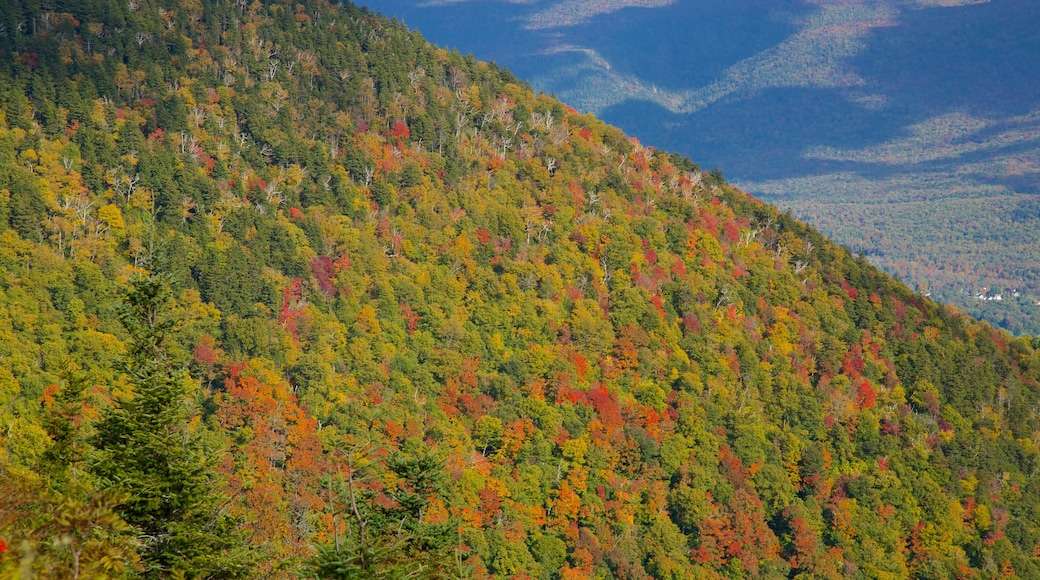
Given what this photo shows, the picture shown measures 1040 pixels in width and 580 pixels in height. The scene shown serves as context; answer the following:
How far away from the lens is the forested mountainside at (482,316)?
297 ft

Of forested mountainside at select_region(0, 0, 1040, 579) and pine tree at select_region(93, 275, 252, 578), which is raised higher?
forested mountainside at select_region(0, 0, 1040, 579)

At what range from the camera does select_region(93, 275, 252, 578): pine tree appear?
98.5 feet

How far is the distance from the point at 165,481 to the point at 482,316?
271 ft

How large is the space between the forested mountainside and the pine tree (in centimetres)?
2804

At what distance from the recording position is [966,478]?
417 ft

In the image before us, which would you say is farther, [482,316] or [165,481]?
[482,316]

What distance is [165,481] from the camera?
102 ft

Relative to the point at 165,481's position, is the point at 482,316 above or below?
above

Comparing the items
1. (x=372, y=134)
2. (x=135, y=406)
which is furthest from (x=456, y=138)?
(x=135, y=406)

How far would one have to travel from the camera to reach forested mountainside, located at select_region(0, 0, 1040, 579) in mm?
90375

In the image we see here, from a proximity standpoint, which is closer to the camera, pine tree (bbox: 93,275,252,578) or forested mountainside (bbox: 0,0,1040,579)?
pine tree (bbox: 93,275,252,578)

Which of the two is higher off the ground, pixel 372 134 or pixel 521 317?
pixel 372 134

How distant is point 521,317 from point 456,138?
28.2 metres

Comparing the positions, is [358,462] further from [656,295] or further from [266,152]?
[656,295]
